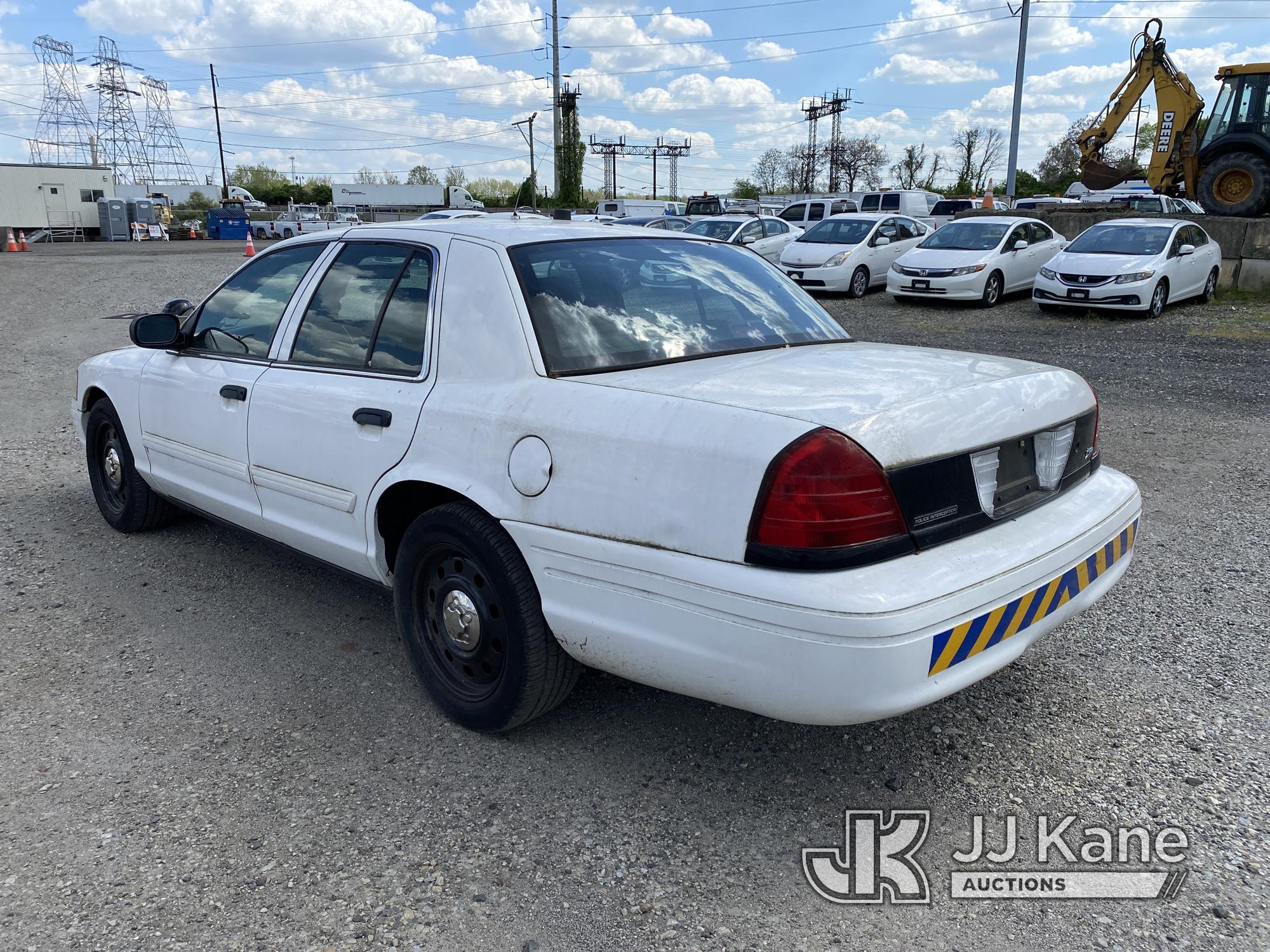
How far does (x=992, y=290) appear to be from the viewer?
1582cm

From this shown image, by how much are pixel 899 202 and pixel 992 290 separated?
54.4 ft

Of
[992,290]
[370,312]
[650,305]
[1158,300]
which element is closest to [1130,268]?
[1158,300]

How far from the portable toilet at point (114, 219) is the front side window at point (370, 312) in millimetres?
49718

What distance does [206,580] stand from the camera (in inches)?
182

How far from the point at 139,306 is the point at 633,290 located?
1581cm

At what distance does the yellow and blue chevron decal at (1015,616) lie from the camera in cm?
241

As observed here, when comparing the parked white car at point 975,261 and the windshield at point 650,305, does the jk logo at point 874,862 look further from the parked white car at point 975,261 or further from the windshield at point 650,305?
the parked white car at point 975,261

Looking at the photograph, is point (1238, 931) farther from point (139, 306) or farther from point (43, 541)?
point (139, 306)

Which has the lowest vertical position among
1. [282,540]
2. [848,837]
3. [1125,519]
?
[848,837]

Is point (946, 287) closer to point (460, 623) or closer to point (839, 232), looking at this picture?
point (839, 232)

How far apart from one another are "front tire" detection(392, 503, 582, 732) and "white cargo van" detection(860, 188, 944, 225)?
29.9 meters

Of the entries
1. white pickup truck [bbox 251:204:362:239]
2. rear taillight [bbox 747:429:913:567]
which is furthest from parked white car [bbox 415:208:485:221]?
white pickup truck [bbox 251:204:362:239]

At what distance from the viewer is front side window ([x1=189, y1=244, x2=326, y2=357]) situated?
13.1 ft

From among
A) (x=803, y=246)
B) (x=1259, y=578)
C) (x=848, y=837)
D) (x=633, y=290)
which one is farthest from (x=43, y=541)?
(x=803, y=246)
